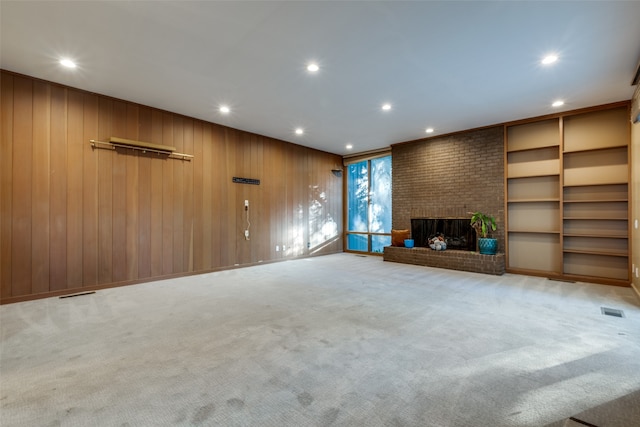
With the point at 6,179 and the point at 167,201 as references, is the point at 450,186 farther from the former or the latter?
the point at 6,179

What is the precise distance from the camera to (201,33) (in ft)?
9.36

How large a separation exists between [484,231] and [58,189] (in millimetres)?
7266

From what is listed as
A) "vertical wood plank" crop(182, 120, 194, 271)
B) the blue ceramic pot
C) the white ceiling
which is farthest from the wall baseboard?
the blue ceramic pot

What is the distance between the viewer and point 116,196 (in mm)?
4398

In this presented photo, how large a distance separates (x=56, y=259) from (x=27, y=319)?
111 cm

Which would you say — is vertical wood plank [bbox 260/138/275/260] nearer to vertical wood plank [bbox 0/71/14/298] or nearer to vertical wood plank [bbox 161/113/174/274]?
vertical wood plank [bbox 161/113/174/274]

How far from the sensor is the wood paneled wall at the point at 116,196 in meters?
3.64

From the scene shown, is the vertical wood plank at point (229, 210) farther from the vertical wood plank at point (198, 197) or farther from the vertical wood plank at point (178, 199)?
the vertical wood plank at point (178, 199)

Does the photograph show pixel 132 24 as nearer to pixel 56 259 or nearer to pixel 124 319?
pixel 124 319

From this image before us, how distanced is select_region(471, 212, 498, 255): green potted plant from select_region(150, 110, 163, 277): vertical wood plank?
6.10 m

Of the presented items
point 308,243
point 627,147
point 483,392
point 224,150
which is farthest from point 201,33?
point 627,147

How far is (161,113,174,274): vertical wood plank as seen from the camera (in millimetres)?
4902

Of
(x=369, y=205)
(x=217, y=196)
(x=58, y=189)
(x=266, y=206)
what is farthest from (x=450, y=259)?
(x=58, y=189)

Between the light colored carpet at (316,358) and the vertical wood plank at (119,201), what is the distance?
597 millimetres
